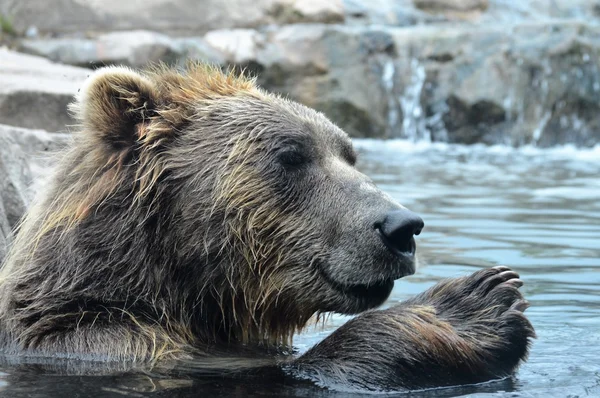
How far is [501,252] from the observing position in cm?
884

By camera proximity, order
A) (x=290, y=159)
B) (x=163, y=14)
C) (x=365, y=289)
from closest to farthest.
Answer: (x=365, y=289), (x=290, y=159), (x=163, y=14)

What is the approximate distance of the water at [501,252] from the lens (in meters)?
4.77

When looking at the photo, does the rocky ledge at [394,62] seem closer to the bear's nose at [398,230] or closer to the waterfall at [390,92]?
the waterfall at [390,92]

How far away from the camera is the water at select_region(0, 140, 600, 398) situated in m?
4.77

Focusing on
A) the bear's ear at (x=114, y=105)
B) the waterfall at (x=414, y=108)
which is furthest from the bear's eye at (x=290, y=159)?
the waterfall at (x=414, y=108)

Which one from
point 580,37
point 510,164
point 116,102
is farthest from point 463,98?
point 116,102

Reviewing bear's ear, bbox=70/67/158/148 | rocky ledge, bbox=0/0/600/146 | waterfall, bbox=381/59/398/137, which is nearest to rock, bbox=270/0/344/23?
rocky ledge, bbox=0/0/600/146

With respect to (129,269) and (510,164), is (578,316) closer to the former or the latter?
(129,269)

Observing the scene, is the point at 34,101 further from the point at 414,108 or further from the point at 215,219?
the point at 414,108

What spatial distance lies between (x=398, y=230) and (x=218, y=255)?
3.17ft

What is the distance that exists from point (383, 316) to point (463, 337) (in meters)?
0.41

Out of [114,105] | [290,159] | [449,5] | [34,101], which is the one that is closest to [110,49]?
[34,101]

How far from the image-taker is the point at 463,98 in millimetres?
21172

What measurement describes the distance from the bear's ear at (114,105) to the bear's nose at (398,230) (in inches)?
57.0
